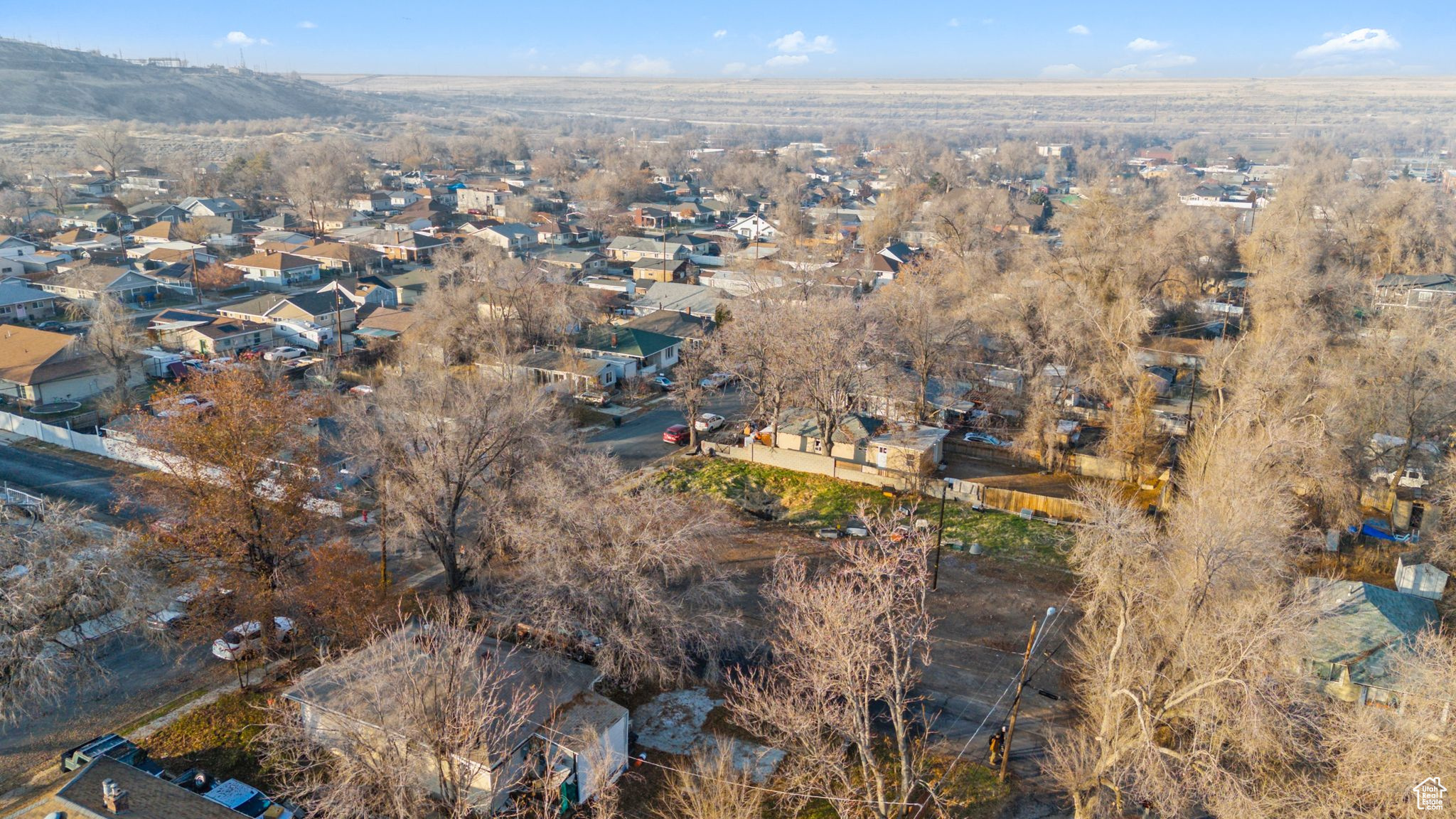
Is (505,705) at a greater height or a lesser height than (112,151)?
lesser

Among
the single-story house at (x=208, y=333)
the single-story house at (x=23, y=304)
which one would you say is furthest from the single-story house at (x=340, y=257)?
the single-story house at (x=208, y=333)

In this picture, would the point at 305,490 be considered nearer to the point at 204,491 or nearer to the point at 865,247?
the point at 204,491

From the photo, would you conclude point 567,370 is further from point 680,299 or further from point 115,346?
point 115,346

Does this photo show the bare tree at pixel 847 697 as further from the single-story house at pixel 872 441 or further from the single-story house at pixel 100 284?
the single-story house at pixel 100 284

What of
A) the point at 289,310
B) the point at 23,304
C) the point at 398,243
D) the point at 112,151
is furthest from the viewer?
the point at 112,151

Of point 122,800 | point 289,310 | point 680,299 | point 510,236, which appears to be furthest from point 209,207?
point 122,800

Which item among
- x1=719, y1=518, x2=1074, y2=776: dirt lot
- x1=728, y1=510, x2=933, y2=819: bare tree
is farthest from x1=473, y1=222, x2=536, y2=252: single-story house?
x1=728, y1=510, x2=933, y2=819: bare tree

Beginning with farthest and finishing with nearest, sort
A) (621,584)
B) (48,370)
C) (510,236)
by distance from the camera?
1. (510,236)
2. (48,370)
3. (621,584)
